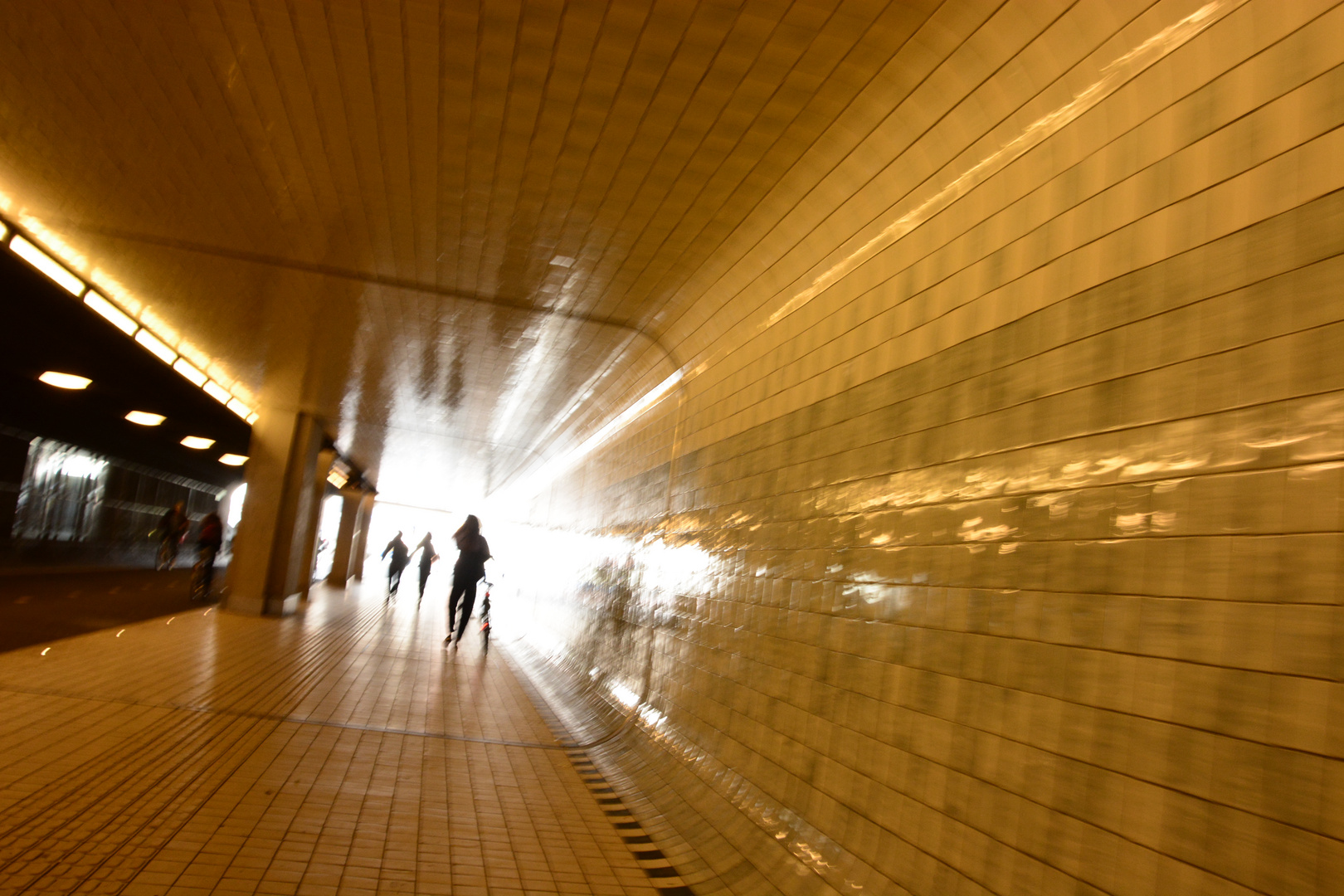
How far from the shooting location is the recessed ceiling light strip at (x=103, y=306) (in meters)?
7.71

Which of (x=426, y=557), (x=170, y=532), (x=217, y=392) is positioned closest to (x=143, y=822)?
(x=217, y=392)

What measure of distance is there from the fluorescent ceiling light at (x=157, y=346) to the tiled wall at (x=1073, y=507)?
8.73 meters

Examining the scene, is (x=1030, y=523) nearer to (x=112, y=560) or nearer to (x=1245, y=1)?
(x=1245, y=1)

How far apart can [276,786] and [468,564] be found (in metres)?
7.42

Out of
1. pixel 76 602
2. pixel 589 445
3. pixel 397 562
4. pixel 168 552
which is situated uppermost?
pixel 589 445

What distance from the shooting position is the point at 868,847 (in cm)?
341

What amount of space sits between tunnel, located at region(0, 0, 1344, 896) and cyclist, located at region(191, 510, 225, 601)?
7329 millimetres

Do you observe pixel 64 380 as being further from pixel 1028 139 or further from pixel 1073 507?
pixel 1073 507

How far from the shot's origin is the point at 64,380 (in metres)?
11.8

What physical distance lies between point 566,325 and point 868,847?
606 centimetres

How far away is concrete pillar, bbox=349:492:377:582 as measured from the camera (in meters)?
31.9

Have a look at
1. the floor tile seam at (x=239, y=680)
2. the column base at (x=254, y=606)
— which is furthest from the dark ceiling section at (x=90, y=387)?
the floor tile seam at (x=239, y=680)

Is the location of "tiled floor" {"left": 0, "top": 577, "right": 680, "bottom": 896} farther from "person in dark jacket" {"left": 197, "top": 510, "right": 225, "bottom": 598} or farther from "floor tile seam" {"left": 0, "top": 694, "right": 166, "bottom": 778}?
"person in dark jacket" {"left": 197, "top": 510, "right": 225, "bottom": 598}

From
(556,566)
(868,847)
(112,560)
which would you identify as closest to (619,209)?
(868,847)
